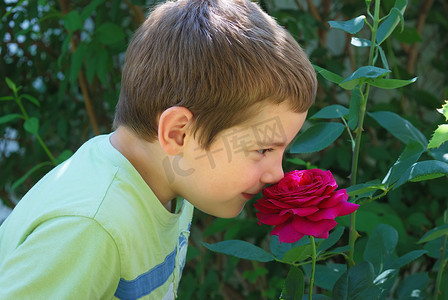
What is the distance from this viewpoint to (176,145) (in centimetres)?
99

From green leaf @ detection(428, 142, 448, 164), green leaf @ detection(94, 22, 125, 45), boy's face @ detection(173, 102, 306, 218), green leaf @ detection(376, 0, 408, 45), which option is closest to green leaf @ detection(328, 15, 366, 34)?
green leaf @ detection(376, 0, 408, 45)

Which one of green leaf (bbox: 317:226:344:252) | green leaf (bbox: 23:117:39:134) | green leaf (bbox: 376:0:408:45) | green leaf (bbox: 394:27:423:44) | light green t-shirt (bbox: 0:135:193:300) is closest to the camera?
light green t-shirt (bbox: 0:135:193:300)

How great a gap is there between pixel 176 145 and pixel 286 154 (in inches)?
32.8

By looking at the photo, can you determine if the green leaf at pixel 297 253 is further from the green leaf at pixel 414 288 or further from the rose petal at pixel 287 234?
the green leaf at pixel 414 288

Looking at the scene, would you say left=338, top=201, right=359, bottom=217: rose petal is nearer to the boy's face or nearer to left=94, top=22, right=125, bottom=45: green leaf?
the boy's face

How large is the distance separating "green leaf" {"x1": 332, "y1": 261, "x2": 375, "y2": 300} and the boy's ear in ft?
1.22

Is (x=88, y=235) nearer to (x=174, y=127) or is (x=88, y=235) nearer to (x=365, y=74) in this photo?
(x=174, y=127)

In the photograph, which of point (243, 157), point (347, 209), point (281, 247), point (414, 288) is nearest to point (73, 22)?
point (243, 157)

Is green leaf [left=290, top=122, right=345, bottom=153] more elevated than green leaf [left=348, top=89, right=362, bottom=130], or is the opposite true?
green leaf [left=348, top=89, right=362, bottom=130]

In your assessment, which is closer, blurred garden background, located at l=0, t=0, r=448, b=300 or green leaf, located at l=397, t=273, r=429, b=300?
green leaf, located at l=397, t=273, r=429, b=300

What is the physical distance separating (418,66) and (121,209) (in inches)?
62.8

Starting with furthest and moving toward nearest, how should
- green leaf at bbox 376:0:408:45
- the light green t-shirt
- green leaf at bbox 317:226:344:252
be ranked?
green leaf at bbox 317:226:344:252 < green leaf at bbox 376:0:408:45 < the light green t-shirt

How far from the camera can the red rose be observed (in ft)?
2.75

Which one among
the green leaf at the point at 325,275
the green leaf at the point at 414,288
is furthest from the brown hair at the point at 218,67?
the green leaf at the point at 414,288
